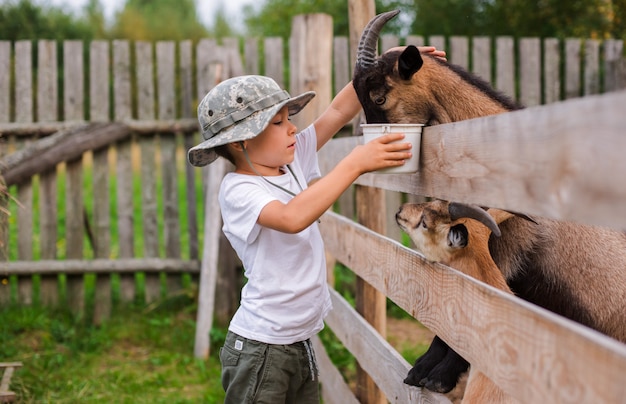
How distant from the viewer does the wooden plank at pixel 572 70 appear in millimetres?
7105

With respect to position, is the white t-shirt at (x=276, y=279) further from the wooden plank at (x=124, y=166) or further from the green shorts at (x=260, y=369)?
the wooden plank at (x=124, y=166)

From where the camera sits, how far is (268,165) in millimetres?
2752

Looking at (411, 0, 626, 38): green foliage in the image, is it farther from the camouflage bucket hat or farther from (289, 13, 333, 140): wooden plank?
the camouflage bucket hat

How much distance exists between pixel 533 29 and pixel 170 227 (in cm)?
886

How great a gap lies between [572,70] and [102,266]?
5.01m

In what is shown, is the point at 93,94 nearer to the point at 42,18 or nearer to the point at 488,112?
the point at 488,112

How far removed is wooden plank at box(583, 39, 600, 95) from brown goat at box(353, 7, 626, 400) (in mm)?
4813

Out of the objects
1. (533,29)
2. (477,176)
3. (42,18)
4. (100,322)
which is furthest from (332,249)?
(42,18)

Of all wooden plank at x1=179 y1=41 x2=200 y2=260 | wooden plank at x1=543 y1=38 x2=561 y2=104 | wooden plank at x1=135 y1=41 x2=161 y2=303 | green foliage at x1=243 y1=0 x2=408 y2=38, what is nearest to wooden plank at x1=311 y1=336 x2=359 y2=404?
wooden plank at x1=179 y1=41 x2=200 y2=260

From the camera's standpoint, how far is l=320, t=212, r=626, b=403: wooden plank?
1273 millimetres

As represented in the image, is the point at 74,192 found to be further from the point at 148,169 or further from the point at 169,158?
the point at 169,158

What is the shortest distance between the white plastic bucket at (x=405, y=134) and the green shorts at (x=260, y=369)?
915mm

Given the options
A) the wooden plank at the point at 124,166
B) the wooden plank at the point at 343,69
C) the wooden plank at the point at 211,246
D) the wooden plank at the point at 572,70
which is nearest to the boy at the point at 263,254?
the wooden plank at the point at 211,246

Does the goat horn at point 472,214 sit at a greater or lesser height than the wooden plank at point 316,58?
lesser
